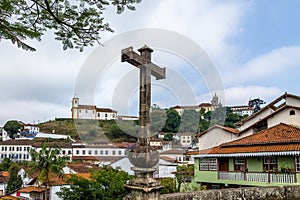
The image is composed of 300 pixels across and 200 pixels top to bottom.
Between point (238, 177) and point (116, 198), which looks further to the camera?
point (238, 177)

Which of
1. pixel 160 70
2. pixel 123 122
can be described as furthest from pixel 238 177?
pixel 160 70

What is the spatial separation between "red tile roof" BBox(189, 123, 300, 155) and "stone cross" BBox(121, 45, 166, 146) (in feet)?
36.3

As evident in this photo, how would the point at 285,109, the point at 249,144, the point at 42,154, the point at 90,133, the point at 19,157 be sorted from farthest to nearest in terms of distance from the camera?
the point at 19,157, the point at 42,154, the point at 285,109, the point at 249,144, the point at 90,133

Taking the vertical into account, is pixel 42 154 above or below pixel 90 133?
below

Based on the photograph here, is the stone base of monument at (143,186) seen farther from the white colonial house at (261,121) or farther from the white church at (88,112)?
the white colonial house at (261,121)

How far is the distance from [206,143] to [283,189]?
14.8 m

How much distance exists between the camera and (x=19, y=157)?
70250mm

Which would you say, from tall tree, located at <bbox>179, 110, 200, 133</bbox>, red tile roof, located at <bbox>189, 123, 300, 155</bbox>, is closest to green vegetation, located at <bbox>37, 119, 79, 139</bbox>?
red tile roof, located at <bbox>189, 123, 300, 155</bbox>

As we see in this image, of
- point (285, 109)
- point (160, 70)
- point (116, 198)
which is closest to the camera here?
point (160, 70)

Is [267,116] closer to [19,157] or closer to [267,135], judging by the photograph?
[267,135]

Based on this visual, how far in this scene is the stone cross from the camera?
559cm

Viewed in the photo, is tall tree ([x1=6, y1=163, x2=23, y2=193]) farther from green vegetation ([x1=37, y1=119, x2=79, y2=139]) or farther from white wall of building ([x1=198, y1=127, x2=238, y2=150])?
green vegetation ([x1=37, y1=119, x2=79, y2=139])

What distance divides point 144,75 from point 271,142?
12.0 meters

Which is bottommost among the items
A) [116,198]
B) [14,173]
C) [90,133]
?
[14,173]
